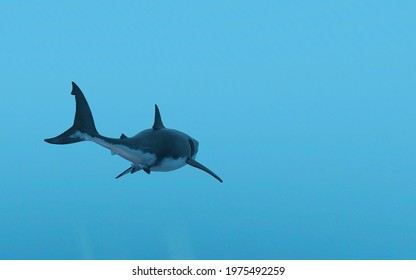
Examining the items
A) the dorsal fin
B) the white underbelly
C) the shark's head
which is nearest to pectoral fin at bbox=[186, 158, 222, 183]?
the white underbelly

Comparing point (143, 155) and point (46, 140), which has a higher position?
point (143, 155)

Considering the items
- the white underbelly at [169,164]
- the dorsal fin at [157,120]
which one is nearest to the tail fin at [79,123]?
the white underbelly at [169,164]

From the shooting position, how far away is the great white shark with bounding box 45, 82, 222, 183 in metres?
17.7

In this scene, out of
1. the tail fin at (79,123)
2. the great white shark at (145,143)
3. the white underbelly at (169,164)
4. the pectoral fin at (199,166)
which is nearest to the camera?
the tail fin at (79,123)

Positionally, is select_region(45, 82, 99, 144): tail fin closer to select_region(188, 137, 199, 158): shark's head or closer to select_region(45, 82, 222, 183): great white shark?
select_region(45, 82, 222, 183): great white shark

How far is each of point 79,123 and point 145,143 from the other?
2.59 metres

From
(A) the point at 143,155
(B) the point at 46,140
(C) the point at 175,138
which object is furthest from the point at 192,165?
(B) the point at 46,140

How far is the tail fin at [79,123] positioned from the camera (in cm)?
1748

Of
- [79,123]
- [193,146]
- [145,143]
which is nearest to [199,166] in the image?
[193,146]

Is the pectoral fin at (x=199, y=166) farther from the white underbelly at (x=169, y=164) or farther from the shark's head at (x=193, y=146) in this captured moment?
the shark's head at (x=193, y=146)
